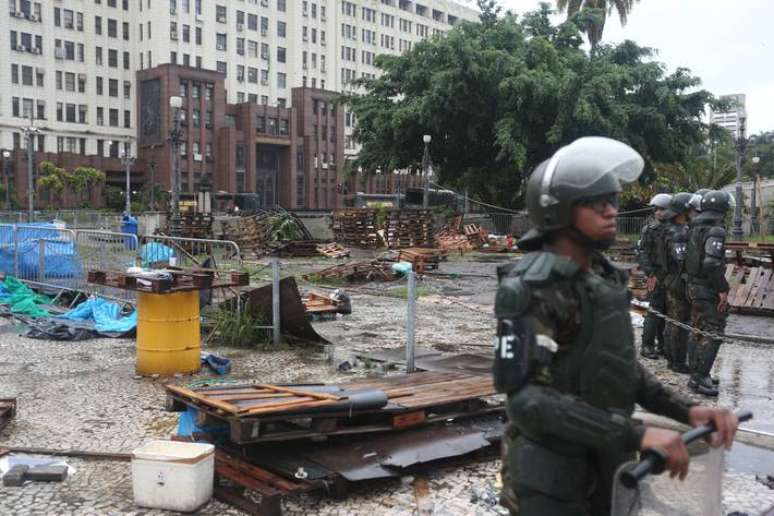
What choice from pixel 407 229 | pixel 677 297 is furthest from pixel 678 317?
pixel 407 229

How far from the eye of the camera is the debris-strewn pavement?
15.1 ft

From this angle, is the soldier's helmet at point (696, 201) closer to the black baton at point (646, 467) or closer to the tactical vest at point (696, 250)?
the tactical vest at point (696, 250)

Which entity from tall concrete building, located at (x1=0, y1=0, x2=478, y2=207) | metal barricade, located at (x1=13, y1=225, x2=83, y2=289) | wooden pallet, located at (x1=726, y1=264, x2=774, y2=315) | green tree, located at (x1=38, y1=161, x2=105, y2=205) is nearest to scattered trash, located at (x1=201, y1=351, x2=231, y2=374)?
metal barricade, located at (x1=13, y1=225, x2=83, y2=289)

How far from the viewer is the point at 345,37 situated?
94875 millimetres

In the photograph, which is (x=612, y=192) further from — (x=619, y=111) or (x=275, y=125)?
(x=275, y=125)

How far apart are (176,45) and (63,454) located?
75009 mm

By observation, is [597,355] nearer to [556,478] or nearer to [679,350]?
[556,478]

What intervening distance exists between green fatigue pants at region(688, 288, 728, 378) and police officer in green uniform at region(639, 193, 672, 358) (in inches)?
39.9

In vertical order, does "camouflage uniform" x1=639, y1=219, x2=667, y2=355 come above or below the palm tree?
below

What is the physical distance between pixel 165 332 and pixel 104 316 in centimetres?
370

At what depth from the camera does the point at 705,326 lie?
24.8ft

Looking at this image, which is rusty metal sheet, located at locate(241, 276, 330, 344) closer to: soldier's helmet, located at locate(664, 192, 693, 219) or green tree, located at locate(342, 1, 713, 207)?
soldier's helmet, located at locate(664, 192, 693, 219)

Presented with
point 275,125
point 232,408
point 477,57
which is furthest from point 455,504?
point 275,125

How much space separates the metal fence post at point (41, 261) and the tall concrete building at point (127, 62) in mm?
58101
